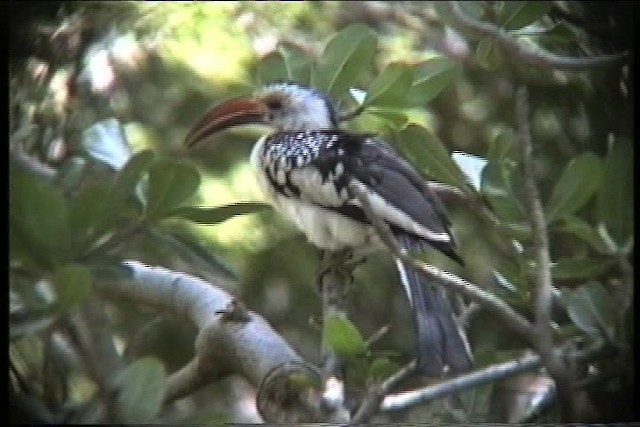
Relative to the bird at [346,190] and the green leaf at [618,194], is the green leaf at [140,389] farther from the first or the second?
the green leaf at [618,194]

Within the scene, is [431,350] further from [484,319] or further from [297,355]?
[297,355]

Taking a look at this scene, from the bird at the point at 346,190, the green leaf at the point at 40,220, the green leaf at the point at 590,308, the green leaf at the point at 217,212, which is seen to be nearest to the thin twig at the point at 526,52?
the bird at the point at 346,190

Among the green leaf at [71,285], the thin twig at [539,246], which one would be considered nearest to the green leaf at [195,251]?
the green leaf at [71,285]

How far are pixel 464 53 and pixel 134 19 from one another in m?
0.60

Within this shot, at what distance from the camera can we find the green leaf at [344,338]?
51.0 inches

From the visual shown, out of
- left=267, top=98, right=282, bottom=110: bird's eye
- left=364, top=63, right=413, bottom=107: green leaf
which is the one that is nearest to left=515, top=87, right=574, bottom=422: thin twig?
left=364, top=63, right=413, bottom=107: green leaf

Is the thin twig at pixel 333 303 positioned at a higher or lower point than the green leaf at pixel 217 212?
lower

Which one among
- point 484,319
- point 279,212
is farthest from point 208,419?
point 484,319

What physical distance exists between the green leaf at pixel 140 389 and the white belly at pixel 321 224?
13.6 inches

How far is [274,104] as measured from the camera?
4.41ft

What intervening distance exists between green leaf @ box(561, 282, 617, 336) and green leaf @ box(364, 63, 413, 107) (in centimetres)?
46

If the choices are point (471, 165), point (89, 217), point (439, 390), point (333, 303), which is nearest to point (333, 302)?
point (333, 303)

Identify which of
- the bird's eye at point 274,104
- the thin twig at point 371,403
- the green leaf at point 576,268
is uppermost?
the bird's eye at point 274,104

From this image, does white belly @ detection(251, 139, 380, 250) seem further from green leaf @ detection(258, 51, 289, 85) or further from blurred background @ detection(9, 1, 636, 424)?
green leaf @ detection(258, 51, 289, 85)
